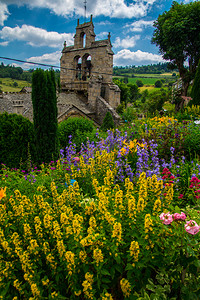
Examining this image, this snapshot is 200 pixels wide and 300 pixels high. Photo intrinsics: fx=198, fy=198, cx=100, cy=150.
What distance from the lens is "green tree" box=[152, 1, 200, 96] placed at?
58.4ft

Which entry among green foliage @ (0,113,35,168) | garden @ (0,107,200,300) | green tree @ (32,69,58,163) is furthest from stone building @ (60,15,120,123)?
garden @ (0,107,200,300)

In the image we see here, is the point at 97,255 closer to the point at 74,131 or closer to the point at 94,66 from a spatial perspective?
the point at 74,131

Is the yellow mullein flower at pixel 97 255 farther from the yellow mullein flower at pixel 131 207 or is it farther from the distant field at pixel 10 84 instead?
the distant field at pixel 10 84

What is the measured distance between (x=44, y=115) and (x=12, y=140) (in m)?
1.66

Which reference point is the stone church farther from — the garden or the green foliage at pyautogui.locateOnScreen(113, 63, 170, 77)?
the green foliage at pyautogui.locateOnScreen(113, 63, 170, 77)

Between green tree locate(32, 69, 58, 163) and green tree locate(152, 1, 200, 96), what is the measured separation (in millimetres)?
15459

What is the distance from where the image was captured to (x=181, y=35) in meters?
18.0

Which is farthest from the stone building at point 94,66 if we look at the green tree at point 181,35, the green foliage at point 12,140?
the green foliage at point 12,140

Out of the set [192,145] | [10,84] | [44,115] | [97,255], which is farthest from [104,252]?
[10,84]

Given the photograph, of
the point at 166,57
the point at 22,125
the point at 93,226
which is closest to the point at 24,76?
the point at 166,57

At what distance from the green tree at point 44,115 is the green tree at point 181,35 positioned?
15459 millimetres

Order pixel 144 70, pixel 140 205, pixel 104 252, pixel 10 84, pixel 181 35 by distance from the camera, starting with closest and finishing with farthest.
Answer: pixel 104 252
pixel 140 205
pixel 181 35
pixel 10 84
pixel 144 70

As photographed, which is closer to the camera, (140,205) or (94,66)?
(140,205)

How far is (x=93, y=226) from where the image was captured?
6.35 ft
